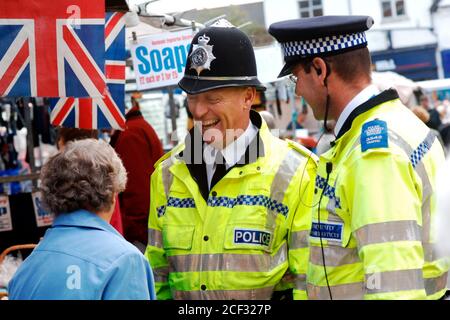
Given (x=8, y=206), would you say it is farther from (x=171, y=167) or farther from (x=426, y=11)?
(x=426, y=11)

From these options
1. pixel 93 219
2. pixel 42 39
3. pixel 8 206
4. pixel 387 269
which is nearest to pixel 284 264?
pixel 93 219

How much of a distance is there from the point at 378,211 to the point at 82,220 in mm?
1197

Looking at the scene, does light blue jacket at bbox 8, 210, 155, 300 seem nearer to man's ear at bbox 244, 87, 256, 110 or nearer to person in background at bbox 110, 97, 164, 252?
man's ear at bbox 244, 87, 256, 110

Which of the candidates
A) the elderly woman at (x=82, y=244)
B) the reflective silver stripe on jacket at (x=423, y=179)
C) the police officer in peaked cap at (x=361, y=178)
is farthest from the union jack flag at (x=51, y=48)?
the reflective silver stripe on jacket at (x=423, y=179)

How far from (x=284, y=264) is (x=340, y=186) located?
973mm

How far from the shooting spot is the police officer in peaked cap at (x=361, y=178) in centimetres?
268

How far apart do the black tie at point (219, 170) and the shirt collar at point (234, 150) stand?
0.02 m

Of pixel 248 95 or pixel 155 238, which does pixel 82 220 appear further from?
pixel 248 95

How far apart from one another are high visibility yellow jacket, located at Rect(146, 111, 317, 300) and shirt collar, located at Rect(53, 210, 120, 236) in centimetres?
56

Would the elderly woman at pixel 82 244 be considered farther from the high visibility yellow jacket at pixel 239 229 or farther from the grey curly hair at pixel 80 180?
the high visibility yellow jacket at pixel 239 229

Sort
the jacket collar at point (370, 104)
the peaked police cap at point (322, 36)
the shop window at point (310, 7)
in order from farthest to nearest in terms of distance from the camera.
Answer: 1. the shop window at point (310, 7)
2. the peaked police cap at point (322, 36)
3. the jacket collar at point (370, 104)

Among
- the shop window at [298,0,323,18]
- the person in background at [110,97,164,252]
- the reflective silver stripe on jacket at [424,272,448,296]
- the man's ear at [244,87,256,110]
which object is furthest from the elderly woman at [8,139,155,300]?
the shop window at [298,0,323,18]

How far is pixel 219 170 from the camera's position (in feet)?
12.8

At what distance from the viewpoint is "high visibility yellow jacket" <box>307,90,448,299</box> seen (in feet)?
8.78
